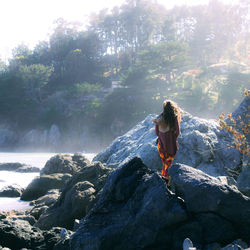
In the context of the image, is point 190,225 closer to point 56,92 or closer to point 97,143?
point 97,143

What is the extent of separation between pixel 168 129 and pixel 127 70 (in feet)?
144

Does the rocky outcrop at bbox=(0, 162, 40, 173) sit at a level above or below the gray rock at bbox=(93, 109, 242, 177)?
below

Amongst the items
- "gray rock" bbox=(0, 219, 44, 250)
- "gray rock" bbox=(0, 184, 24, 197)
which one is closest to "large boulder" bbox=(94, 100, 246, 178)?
"gray rock" bbox=(0, 184, 24, 197)

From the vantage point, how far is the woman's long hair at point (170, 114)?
17.9ft

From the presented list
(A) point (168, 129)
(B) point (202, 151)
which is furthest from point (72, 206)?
(B) point (202, 151)

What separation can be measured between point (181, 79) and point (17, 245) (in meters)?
40.3

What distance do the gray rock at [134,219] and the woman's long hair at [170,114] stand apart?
1208 millimetres

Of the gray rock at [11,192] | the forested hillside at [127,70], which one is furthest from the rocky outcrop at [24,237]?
the forested hillside at [127,70]

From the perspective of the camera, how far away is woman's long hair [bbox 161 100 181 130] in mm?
5449

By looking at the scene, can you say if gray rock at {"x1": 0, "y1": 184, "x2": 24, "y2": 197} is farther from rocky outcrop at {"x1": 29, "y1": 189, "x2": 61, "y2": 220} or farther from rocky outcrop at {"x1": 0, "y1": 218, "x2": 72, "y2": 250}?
rocky outcrop at {"x1": 0, "y1": 218, "x2": 72, "y2": 250}

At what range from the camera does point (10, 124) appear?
50.8 metres

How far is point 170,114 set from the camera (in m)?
5.51

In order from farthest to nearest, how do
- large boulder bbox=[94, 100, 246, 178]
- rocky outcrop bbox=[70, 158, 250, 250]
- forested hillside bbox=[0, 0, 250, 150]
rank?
forested hillside bbox=[0, 0, 250, 150] → large boulder bbox=[94, 100, 246, 178] → rocky outcrop bbox=[70, 158, 250, 250]

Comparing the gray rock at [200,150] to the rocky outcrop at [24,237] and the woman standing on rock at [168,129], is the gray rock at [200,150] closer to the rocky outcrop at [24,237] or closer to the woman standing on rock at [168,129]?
the woman standing on rock at [168,129]
